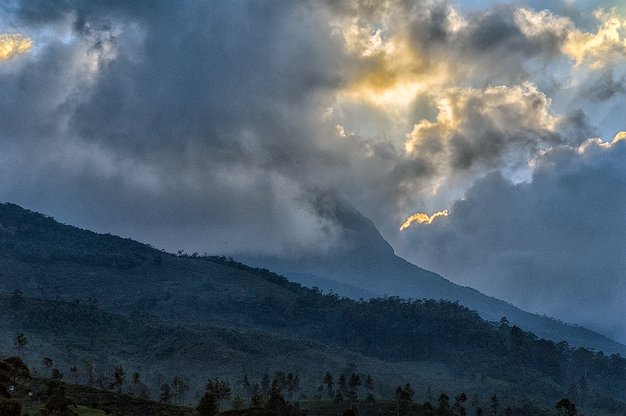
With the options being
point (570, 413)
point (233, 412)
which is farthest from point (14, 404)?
point (570, 413)

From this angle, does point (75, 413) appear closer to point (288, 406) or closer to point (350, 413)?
point (350, 413)

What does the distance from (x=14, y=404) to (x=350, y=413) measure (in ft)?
214

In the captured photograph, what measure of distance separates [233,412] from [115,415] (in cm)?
2636

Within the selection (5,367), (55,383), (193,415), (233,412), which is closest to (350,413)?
(233,412)

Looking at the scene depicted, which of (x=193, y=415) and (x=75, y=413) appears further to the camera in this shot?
(x=193, y=415)

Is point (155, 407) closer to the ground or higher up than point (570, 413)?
closer to the ground

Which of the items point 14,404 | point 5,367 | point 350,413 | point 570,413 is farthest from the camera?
point 570,413

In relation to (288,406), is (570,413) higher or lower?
higher

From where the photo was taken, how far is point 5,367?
98.1 meters

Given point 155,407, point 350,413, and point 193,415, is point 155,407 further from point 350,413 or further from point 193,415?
point 350,413

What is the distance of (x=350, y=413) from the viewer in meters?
121

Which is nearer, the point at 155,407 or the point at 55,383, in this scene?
the point at 55,383

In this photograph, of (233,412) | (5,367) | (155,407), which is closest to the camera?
(5,367)

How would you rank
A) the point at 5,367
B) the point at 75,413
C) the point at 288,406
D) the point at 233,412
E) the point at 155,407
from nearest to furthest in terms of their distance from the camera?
the point at 5,367 < the point at 75,413 < the point at 233,412 < the point at 155,407 < the point at 288,406
